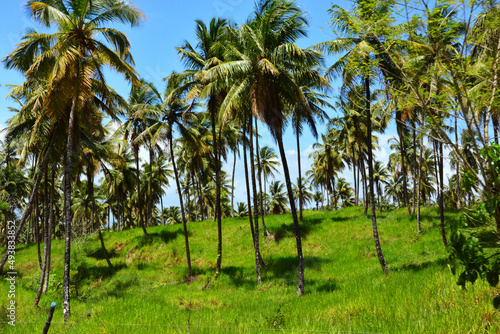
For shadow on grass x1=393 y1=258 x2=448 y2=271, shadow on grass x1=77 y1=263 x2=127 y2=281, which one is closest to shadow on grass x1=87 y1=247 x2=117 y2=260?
shadow on grass x1=77 y1=263 x2=127 y2=281

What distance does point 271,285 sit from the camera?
16.3 metres

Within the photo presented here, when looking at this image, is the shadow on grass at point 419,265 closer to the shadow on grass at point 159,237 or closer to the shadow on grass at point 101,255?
the shadow on grass at point 159,237

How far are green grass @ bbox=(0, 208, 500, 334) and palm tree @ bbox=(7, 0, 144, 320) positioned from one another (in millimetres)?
5021

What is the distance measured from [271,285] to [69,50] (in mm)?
13473

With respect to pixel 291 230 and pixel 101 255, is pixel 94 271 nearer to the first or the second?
pixel 101 255

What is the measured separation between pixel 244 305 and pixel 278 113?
7702 millimetres

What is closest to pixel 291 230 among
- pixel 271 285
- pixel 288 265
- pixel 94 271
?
pixel 288 265

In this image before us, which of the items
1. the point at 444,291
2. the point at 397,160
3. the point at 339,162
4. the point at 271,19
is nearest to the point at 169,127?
the point at 271,19

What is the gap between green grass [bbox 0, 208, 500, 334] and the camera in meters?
6.84

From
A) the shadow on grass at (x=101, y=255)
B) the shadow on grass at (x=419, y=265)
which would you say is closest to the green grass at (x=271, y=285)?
the shadow on grass at (x=419, y=265)

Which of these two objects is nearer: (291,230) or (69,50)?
(69,50)

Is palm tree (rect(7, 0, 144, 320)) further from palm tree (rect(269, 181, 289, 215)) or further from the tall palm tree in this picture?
palm tree (rect(269, 181, 289, 215))

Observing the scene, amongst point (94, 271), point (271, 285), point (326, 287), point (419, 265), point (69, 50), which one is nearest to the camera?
point (69, 50)

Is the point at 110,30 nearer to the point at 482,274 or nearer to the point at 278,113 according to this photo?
the point at 278,113
